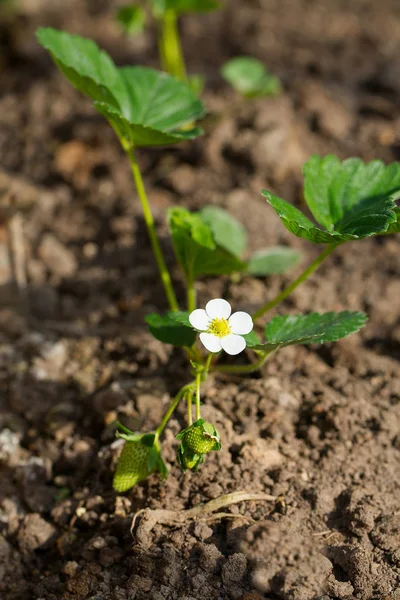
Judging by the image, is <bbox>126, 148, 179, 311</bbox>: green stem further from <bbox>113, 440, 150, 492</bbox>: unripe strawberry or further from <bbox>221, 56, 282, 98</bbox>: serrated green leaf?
<bbox>221, 56, 282, 98</bbox>: serrated green leaf

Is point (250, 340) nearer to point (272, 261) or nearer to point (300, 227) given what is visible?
point (300, 227)

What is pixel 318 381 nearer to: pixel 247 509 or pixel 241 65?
pixel 247 509

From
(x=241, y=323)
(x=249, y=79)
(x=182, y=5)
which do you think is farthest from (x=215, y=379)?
(x=182, y=5)

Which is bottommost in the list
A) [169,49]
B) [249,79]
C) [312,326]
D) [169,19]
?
[312,326]

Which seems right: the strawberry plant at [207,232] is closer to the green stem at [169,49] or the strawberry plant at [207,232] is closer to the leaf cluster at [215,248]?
the leaf cluster at [215,248]

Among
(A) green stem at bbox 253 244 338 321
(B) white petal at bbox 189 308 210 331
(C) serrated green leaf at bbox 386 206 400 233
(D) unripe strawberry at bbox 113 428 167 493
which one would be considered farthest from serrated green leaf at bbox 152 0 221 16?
(D) unripe strawberry at bbox 113 428 167 493

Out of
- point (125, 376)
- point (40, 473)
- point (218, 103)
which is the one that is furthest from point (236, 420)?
point (218, 103)

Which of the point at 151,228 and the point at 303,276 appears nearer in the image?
the point at 303,276
